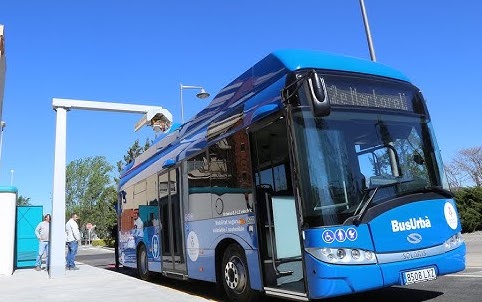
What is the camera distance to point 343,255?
5410 millimetres

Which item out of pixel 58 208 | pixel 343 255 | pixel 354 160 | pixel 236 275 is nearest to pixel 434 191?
pixel 354 160

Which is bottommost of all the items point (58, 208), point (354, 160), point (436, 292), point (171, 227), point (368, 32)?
point (436, 292)

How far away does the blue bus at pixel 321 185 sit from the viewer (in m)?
5.50

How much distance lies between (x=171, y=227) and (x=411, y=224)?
581 cm

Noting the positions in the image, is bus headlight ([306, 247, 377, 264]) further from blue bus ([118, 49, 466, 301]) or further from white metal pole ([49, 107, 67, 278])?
white metal pole ([49, 107, 67, 278])

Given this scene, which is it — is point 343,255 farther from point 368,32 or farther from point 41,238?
point 41,238

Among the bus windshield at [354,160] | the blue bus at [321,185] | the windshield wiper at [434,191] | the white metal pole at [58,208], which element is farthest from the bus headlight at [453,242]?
the white metal pole at [58,208]

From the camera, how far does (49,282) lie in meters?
11.6

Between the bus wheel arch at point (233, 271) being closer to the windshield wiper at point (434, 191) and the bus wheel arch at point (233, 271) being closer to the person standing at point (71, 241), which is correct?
the windshield wiper at point (434, 191)

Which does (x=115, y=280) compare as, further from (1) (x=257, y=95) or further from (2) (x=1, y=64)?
(2) (x=1, y=64)

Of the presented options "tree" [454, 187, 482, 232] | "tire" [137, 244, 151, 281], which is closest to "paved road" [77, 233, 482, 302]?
"tire" [137, 244, 151, 281]

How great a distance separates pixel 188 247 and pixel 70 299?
235 cm

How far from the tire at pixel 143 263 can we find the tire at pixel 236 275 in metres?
4.96

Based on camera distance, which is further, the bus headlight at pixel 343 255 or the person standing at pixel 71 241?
the person standing at pixel 71 241
